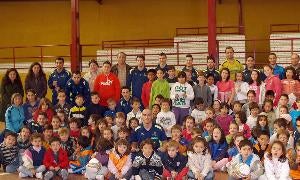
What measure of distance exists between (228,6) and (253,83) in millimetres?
10252

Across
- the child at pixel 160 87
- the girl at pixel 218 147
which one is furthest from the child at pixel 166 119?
the girl at pixel 218 147

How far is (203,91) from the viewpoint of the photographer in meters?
13.4

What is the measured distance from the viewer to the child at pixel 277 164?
31.8 feet

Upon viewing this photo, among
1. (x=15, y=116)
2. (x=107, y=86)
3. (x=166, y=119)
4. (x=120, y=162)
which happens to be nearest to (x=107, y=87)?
(x=107, y=86)

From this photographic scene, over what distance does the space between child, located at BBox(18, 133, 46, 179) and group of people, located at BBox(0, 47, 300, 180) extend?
0.02m

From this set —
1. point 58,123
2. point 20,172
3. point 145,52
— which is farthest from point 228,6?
point 20,172

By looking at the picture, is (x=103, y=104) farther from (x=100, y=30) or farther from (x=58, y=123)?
(x=100, y=30)

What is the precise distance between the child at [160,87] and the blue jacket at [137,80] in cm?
63

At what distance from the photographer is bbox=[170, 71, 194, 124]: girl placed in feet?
43.1

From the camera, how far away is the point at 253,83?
525 inches

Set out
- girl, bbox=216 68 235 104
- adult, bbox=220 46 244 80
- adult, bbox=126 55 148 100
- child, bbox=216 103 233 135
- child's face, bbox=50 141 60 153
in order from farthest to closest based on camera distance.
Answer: adult, bbox=220 46 244 80 → adult, bbox=126 55 148 100 → girl, bbox=216 68 235 104 → child, bbox=216 103 233 135 → child's face, bbox=50 141 60 153

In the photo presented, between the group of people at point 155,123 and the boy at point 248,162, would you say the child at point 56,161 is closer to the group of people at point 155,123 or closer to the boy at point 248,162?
the group of people at point 155,123

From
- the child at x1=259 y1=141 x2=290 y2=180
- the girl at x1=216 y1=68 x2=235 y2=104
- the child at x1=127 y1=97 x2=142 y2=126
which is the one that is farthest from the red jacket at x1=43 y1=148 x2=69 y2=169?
the girl at x1=216 y1=68 x2=235 y2=104

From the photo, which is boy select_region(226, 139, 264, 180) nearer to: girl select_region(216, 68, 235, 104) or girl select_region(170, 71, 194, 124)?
girl select_region(170, 71, 194, 124)
